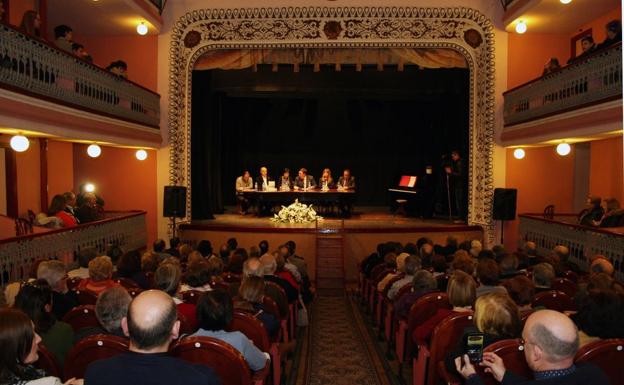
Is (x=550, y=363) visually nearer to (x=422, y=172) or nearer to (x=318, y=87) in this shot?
(x=318, y=87)

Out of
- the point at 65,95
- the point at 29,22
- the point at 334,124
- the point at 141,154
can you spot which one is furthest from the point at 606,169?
the point at 29,22

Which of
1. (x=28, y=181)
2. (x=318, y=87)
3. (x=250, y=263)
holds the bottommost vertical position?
(x=250, y=263)

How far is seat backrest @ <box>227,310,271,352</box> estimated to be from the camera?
3.96 meters

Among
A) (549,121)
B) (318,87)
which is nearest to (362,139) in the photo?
(318,87)

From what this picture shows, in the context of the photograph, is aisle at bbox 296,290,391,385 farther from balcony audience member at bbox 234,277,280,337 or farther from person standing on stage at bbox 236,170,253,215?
person standing on stage at bbox 236,170,253,215

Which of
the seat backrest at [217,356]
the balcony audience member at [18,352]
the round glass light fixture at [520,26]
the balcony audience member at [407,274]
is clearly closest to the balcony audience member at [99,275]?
the seat backrest at [217,356]

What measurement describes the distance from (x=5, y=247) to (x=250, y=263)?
2.86 m

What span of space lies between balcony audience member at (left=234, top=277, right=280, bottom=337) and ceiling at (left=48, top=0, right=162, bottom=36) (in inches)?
310

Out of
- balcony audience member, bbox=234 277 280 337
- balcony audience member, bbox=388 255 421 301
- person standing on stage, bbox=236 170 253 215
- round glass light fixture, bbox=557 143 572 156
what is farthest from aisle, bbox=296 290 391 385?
person standing on stage, bbox=236 170 253 215

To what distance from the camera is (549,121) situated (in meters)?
10.3

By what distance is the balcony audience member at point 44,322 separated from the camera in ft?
11.3

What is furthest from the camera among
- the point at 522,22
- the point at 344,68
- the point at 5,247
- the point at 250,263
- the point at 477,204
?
the point at 344,68

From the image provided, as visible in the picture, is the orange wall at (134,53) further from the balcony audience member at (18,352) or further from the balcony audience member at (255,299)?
the balcony audience member at (18,352)

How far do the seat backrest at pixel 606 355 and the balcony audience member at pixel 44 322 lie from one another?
2833 millimetres
